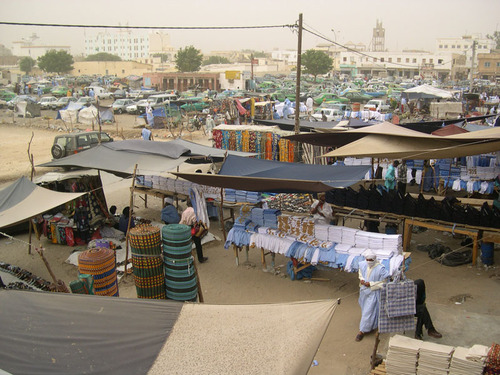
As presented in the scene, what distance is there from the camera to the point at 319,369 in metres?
5.73

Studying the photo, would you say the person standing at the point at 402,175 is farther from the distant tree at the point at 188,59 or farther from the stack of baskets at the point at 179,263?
the distant tree at the point at 188,59

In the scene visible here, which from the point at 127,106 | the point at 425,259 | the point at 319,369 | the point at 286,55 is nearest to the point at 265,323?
the point at 319,369

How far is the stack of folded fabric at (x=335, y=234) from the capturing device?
24.5 feet

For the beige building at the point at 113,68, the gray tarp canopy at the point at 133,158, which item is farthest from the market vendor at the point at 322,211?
the beige building at the point at 113,68

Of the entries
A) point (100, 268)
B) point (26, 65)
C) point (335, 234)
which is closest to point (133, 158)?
point (100, 268)

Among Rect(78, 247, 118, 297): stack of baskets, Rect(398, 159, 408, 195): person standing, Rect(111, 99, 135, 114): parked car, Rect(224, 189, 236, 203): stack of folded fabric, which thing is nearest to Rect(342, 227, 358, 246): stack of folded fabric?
Rect(78, 247, 118, 297): stack of baskets

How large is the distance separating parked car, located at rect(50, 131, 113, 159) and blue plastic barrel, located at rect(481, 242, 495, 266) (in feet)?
47.9

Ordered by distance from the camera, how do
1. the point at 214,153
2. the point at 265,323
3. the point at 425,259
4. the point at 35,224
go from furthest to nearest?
the point at 214,153
the point at 35,224
the point at 425,259
the point at 265,323

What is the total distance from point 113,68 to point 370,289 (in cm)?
8859

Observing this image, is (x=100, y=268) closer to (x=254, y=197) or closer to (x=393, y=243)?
(x=393, y=243)

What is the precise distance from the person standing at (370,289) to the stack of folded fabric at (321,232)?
4.69 feet

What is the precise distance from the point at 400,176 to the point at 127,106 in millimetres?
28196

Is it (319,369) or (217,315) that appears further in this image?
(319,369)

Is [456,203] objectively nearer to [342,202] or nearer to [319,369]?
[342,202]
